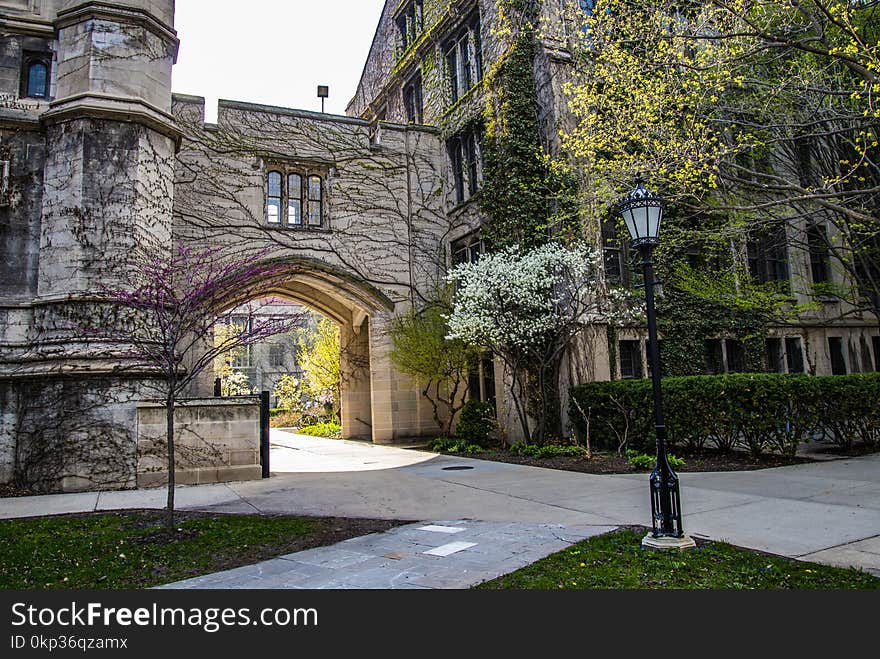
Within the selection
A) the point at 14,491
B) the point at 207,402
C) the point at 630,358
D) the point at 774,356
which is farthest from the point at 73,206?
the point at 774,356

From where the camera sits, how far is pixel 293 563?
5.00m

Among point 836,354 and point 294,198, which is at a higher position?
point 294,198

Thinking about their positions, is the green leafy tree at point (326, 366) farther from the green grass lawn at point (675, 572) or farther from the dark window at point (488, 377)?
the green grass lawn at point (675, 572)

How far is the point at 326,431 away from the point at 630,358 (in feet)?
42.0

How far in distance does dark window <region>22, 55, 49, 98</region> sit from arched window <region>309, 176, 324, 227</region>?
731cm

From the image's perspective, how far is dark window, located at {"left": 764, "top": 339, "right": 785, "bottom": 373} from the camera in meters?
17.9

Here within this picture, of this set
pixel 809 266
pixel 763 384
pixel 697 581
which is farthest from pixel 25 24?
pixel 809 266

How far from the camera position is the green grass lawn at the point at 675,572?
4.12 metres

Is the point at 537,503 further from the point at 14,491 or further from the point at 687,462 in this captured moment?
the point at 14,491

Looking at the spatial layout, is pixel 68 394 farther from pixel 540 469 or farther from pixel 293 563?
pixel 540 469

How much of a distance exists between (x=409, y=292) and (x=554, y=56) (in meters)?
7.66

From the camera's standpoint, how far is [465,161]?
60.7 ft

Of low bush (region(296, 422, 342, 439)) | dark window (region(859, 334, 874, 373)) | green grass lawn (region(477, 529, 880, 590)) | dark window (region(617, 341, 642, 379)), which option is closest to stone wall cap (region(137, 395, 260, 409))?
green grass lawn (region(477, 529, 880, 590))

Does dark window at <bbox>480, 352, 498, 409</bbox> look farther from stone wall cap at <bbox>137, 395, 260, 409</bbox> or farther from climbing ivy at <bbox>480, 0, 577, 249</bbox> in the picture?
stone wall cap at <bbox>137, 395, 260, 409</bbox>
